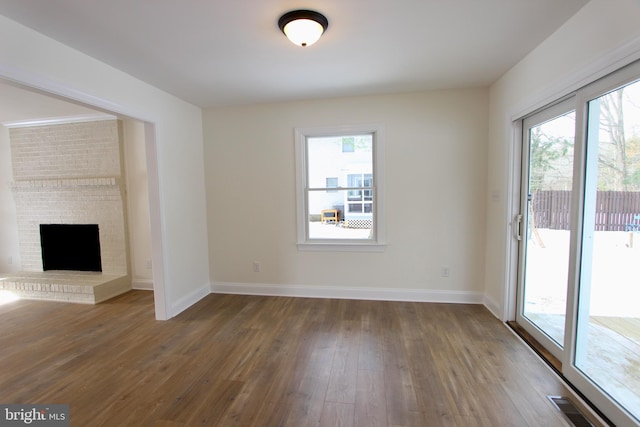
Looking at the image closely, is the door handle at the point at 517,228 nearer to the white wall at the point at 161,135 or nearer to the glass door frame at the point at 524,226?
the glass door frame at the point at 524,226

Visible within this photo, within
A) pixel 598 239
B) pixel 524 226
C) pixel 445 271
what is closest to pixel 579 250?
pixel 598 239

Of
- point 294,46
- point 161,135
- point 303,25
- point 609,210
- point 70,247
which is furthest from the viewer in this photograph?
point 70,247

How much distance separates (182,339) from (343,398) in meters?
1.71

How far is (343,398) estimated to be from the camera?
6.13ft

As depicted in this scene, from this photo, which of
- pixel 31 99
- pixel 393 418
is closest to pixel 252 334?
pixel 393 418

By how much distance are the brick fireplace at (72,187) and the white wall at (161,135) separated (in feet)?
4.25

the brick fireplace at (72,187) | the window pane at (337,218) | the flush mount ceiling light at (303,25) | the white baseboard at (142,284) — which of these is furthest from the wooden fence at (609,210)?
the brick fireplace at (72,187)

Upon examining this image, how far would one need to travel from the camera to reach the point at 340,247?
3609 mm

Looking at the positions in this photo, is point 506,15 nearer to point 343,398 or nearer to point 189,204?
point 343,398

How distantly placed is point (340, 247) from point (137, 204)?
121 inches

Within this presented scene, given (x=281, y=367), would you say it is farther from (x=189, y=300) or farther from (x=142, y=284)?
(x=142, y=284)

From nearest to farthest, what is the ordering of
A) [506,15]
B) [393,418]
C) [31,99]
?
[393,418] → [506,15] → [31,99]

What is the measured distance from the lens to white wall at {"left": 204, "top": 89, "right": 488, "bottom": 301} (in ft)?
10.8

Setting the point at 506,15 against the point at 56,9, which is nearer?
the point at 56,9
